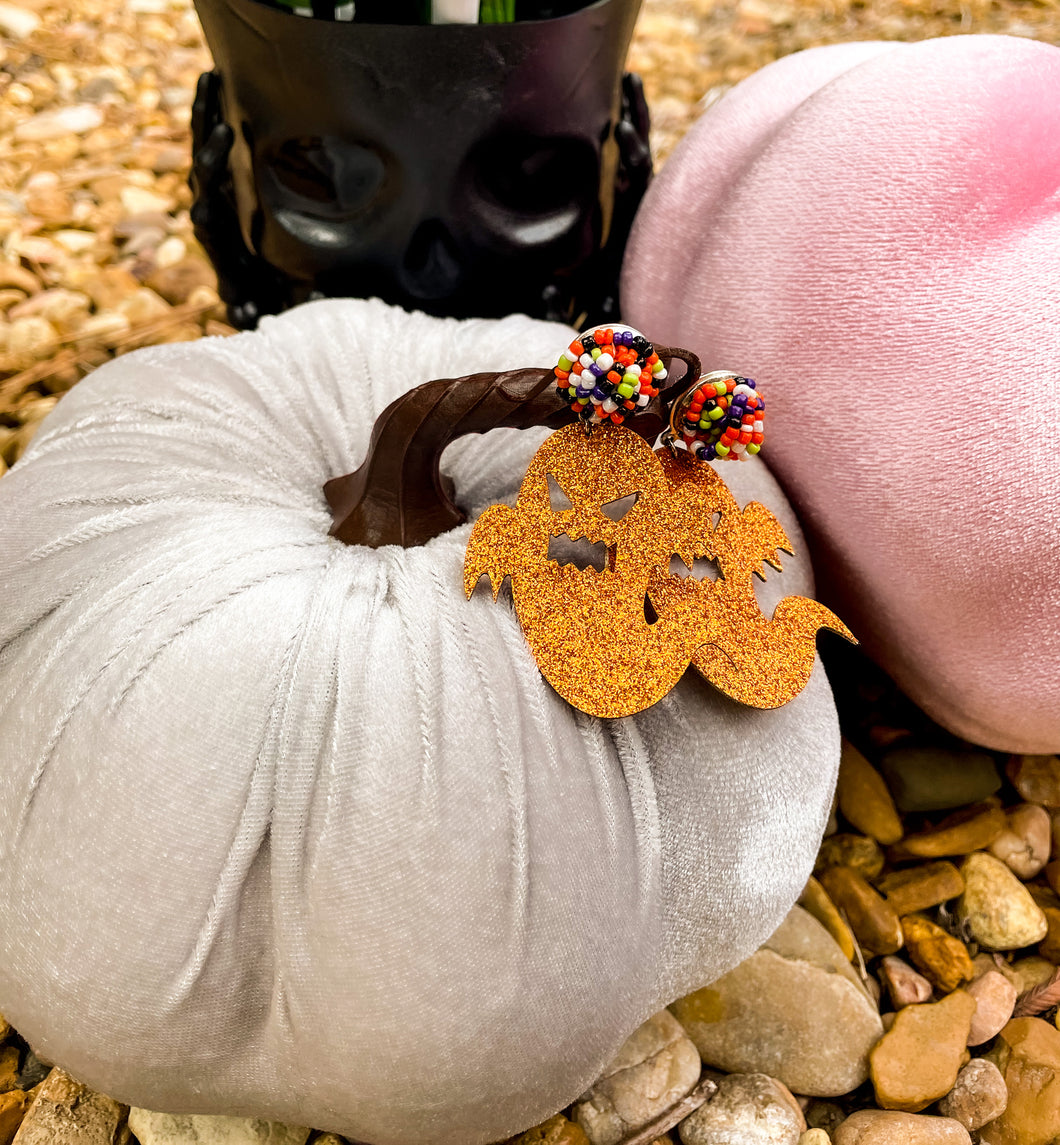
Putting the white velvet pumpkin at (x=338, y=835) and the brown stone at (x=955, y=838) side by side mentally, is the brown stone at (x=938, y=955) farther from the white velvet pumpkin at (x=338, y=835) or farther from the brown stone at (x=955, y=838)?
the white velvet pumpkin at (x=338, y=835)

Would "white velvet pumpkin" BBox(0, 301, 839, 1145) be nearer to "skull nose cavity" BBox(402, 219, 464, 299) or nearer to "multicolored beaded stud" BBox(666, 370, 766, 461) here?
"multicolored beaded stud" BBox(666, 370, 766, 461)

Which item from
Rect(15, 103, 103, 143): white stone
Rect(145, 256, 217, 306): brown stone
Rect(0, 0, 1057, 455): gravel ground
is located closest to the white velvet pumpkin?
Rect(0, 0, 1057, 455): gravel ground

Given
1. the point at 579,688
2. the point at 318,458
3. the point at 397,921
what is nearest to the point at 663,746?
the point at 579,688

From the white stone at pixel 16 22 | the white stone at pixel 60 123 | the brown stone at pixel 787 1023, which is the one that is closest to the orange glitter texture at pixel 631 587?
the brown stone at pixel 787 1023

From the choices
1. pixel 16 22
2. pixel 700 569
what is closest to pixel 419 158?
pixel 700 569

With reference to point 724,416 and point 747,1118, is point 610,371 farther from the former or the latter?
point 747,1118

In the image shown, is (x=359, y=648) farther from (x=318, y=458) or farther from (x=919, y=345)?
(x=919, y=345)
